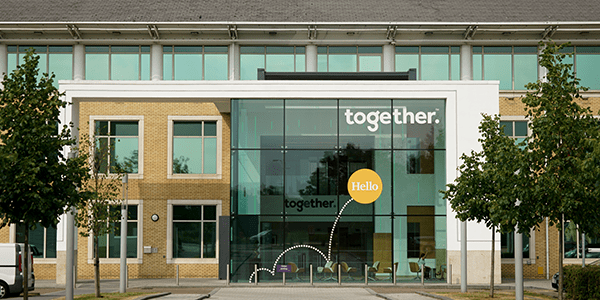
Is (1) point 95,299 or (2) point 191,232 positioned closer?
(1) point 95,299

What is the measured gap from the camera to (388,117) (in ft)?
82.3

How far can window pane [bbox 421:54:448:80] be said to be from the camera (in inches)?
1240

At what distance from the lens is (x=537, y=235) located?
1152 inches

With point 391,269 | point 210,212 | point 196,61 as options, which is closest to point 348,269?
point 391,269

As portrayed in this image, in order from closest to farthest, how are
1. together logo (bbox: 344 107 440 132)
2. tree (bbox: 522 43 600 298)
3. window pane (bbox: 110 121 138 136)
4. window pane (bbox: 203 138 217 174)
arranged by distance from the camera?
tree (bbox: 522 43 600 298), together logo (bbox: 344 107 440 132), window pane (bbox: 110 121 138 136), window pane (bbox: 203 138 217 174)

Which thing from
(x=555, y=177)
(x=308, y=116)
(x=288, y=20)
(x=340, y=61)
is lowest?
(x=555, y=177)

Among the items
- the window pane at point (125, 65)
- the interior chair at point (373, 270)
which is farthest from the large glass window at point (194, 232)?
the interior chair at point (373, 270)

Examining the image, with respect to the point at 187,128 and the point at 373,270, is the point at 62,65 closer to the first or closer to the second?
the point at 187,128

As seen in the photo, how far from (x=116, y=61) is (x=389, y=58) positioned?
13.3 m

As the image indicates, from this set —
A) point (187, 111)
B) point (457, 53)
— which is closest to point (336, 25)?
point (457, 53)

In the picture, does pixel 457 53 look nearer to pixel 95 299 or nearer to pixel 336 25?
pixel 336 25

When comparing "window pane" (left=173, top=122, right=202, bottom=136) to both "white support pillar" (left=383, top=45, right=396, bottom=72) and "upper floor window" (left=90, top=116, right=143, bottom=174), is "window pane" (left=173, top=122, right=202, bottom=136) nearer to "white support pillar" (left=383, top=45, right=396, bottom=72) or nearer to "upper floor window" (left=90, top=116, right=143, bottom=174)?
"upper floor window" (left=90, top=116, right=143, bottom=174)

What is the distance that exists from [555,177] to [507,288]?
9.49 m

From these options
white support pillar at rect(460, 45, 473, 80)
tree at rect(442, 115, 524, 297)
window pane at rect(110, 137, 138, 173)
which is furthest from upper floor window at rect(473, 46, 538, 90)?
window pane at rect(110, 137, 138, 173)
